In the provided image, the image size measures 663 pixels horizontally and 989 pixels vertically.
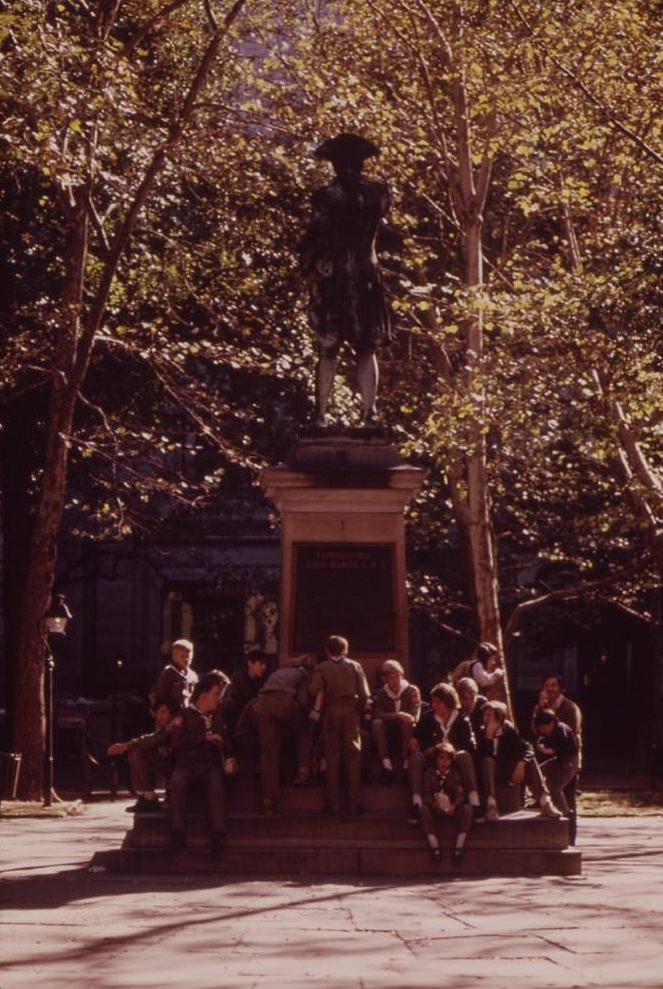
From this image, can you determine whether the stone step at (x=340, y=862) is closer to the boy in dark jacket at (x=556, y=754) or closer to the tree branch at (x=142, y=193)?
the boy in dark jacket at (x=556, y=754)

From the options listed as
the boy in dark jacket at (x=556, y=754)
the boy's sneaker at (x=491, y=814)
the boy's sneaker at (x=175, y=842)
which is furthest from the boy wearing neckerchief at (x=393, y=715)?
the boy's sneaker at (x=175, y=842)

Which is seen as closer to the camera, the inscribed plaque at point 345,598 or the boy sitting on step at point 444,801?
the boy sitting on step at point 444,801

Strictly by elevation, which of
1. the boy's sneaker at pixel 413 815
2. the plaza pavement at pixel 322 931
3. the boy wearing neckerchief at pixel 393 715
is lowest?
the plaza pavement at pixel 322 931

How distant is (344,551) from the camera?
777 inches

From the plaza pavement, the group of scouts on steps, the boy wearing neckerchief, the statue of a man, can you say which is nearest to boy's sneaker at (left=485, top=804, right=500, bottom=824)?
the group of scouts on steps

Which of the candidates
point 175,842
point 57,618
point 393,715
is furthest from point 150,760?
point 57,618

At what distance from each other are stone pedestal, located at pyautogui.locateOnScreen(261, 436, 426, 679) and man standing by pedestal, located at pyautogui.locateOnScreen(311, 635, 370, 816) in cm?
131

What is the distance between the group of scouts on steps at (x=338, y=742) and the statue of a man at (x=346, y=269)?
9.54 ft

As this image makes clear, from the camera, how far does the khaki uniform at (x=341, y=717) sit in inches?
714

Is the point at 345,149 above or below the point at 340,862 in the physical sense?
above

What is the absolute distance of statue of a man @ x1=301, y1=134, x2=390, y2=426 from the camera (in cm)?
2048

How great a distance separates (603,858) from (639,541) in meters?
20.3

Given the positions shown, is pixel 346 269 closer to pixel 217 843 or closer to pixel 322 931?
pixel 217 843

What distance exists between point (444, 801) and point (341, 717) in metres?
1.08
